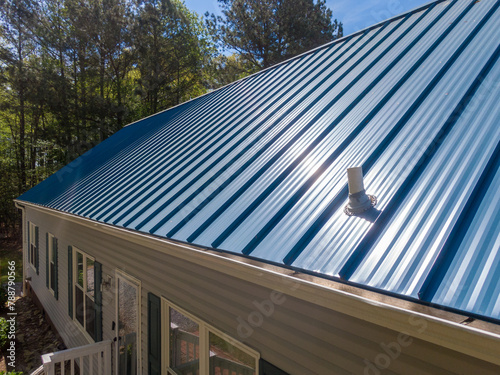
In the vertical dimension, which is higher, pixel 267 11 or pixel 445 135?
pixel 267 11

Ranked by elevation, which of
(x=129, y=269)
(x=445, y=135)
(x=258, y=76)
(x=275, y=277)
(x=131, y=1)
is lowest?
(x=129, y=269)

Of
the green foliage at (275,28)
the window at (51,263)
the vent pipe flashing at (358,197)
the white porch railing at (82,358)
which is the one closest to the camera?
the vent pipe flashing at (358,197)

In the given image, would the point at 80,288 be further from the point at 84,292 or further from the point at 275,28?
the point at 275,28

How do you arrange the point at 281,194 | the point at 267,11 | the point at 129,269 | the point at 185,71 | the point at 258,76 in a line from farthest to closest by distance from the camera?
the point at 185,71 → the point at 267,11 → the point at 258,76 → the point at 129,269 → the point at 281,194

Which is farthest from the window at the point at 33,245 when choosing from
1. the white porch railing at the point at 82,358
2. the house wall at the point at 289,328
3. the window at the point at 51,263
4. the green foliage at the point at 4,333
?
the house wall at the point at 289,328

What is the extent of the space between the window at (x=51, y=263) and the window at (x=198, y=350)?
6.54m

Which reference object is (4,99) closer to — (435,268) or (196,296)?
(196,296)

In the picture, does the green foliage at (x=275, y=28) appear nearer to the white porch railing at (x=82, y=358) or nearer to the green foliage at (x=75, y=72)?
the green foliage at (x=75, y=72)

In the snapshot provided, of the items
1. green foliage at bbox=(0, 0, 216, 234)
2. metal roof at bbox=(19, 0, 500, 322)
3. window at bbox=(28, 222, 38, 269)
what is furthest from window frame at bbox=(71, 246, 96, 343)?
green foliage at bbox=(0, 0, 216, 234)

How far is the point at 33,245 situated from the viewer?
1297cm

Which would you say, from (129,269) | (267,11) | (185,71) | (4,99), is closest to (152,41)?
(185,71)

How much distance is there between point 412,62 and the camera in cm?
428

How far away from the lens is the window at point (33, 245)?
1239cm

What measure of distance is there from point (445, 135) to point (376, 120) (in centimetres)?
91
